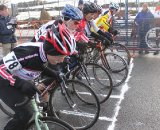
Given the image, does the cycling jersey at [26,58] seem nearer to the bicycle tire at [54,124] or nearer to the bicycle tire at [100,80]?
the bicycle tire at [54,124]

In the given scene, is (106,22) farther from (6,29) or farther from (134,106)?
(134,106)

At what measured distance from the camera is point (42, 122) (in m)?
3.22

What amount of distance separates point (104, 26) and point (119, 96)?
7.59 ft

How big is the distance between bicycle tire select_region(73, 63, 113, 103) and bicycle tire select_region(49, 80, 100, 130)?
23.4 inches

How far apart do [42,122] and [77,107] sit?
1.96 meters

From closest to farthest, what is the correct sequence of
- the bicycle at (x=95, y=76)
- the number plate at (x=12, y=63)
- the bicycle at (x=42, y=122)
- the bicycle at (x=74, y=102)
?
1. the bicycle at (x=42, y=122)
2. the number plate at (x=12, y=63)
3. the bicycle at (x=74, y=102)
4. the bicycle at (x=95, y=76)

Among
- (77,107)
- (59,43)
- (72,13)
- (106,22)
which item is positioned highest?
(72,13)

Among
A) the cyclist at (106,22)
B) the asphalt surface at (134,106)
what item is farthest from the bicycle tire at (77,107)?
the cyclist at (106,22)

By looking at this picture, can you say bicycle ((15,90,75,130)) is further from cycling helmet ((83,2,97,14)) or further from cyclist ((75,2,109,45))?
cycling helmet ((83,2,97,14))

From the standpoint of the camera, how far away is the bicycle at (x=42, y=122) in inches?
124

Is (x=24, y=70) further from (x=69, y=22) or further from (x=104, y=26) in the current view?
(x=104, y=26)

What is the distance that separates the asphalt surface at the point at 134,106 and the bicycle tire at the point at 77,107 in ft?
0.65

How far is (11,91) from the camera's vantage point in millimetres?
3387

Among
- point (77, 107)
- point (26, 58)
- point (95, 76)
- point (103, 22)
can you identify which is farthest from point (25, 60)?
point (103, 22)
